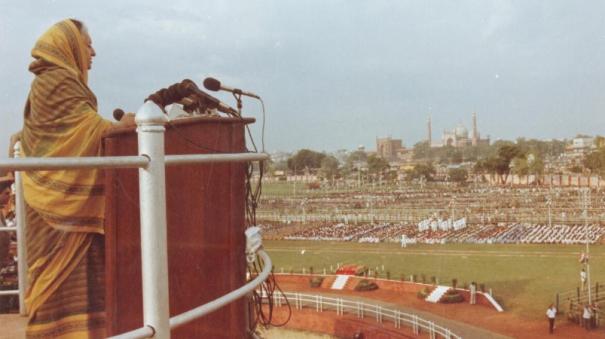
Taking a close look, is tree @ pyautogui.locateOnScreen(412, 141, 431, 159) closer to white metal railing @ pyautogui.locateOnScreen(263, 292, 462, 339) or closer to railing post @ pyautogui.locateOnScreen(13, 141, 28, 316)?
white metal railing @ pyautogui.locateOnScreen(263, 292, 462, 339)

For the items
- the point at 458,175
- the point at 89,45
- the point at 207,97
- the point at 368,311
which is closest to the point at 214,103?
the point at 207,97

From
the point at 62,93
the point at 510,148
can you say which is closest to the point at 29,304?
the point at 62,93

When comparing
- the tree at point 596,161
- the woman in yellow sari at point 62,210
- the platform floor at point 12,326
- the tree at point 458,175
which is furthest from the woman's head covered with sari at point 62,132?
the tree at point 458,175

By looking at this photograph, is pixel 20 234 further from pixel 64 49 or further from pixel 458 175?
pixel 458 175

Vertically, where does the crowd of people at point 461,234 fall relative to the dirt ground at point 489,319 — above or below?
above

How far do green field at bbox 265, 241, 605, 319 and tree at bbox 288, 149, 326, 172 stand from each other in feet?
146

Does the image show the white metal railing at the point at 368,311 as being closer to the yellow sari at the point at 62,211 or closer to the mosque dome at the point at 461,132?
the yellow sari at the point at 62,211

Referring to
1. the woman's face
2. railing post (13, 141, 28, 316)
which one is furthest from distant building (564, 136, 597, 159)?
the woman's face

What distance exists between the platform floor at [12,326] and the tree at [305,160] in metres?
71.2

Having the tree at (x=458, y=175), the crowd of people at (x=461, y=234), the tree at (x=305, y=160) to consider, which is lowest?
the crowd of people at (x=461, y=234)

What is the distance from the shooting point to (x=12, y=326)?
2631 millimetres

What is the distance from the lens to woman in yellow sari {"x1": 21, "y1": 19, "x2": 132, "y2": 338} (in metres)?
1.68

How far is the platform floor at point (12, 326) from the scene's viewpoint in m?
2.46

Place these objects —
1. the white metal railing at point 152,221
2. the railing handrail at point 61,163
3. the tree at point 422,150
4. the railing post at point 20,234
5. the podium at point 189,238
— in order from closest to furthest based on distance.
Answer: the railing handrail at point 61,163, the white metal railing at point 152,221, the podium at point 189,238, the railing post at point 20,234, the tree at point 422,150
